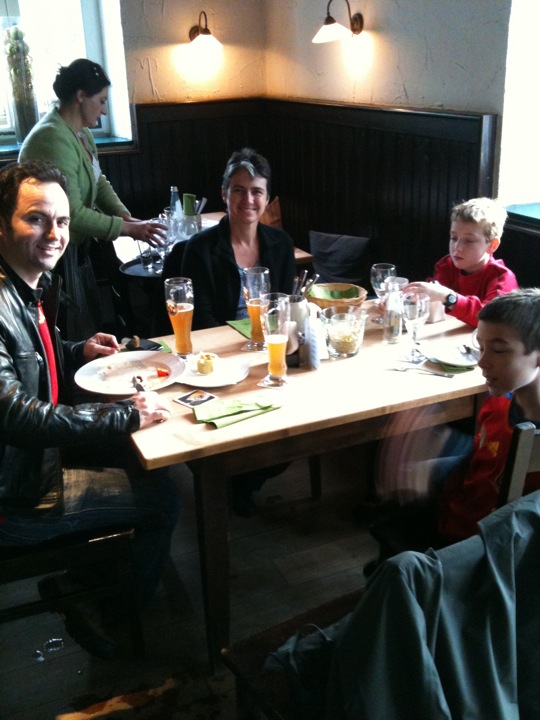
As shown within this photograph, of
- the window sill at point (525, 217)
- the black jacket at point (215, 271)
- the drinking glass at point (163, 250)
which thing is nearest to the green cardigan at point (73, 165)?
the drinking glass at point (163, 250)

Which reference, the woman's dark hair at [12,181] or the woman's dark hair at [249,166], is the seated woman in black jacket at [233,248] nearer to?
the woman's dark hair at [249,166]

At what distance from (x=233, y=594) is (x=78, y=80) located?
2484mm

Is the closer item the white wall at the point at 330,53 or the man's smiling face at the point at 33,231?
the man's smiling face at the point at 33,231

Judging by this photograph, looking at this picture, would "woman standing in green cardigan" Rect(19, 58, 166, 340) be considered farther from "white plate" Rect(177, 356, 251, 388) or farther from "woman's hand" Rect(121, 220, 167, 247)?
"white plate" Rect(177, 356, 251, 388)


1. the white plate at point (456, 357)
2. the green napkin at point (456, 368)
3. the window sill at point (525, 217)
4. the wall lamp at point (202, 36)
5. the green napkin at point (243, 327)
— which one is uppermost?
the wall lamp at point (202, 36)

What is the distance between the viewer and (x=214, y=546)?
1.81 meters

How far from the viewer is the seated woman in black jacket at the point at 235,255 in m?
2.59

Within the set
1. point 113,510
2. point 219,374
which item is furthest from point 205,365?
point 113,510

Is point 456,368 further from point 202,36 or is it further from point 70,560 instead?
point 202,36

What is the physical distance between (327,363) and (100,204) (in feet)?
8.00

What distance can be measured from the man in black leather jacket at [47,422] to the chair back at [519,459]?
31.0 inches

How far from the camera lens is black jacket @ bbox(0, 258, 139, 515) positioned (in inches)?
63.2

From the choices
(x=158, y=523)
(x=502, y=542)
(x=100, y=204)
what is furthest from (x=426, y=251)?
(x=502, y=542)

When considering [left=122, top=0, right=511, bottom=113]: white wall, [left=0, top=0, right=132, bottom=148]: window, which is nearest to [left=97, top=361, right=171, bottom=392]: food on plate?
[left=122, top=0, right=511, bottom=113]: white wall
